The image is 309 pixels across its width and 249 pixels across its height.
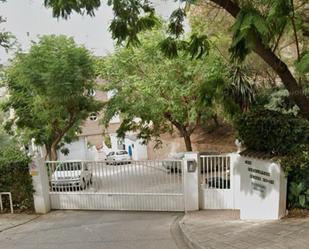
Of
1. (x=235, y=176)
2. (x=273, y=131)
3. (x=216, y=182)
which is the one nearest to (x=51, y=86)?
(x=216, y=182)

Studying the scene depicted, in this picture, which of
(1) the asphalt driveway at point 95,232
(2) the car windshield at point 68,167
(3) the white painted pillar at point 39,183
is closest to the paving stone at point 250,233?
(1) the asphalt driveway at point 95,232

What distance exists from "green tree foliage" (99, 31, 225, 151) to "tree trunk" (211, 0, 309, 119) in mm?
7806

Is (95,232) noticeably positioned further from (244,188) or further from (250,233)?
(244,188)

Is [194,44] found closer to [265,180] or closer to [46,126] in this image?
[265,180]

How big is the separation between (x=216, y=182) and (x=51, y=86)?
739 centimetres

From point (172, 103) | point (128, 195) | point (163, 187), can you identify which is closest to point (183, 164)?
point (163, 187)

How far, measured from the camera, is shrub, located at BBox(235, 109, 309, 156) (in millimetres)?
6613

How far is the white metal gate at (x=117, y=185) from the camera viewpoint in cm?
914

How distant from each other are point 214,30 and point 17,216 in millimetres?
9892

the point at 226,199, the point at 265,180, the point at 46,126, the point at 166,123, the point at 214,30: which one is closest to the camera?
the point at 265,180

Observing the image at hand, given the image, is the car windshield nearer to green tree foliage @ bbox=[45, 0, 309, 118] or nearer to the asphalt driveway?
the asphalt driveway

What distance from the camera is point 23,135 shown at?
17.3 metres

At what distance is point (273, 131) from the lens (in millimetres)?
6781

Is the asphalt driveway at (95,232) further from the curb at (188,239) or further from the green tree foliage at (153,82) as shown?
the green tree foliage at (153,82)
